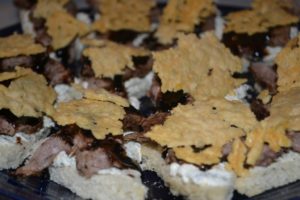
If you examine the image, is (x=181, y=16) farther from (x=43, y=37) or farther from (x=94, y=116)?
(x=94, y=116)

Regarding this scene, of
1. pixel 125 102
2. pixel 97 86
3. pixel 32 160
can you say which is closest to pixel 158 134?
pixel 125 102

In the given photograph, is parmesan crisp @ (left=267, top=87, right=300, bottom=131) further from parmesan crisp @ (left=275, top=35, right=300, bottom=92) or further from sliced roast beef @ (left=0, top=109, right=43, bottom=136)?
sliced roast beef @ (left=0, top=109, right=43, bottom=136)

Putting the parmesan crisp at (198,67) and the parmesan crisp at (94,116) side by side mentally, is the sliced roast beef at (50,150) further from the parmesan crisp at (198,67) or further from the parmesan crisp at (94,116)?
the parmesan crisp at (198,67)

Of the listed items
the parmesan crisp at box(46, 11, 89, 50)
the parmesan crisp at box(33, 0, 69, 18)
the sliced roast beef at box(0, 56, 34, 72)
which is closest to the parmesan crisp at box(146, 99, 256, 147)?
the sliced roast beef at box(0, 56, 34, 72)

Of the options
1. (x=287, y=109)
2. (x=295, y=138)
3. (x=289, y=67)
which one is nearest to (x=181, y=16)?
(x=289, y=67)

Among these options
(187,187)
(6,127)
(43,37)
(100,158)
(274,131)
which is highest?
(43,37)

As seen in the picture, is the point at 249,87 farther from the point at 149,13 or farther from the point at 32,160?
the point at 32,160

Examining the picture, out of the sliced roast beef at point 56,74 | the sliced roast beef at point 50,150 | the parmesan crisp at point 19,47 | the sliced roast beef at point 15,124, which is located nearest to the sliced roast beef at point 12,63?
the parmesan crisp at point 19,47
